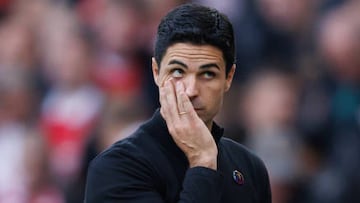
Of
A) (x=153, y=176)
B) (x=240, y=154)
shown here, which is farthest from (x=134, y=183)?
(x=240, y=154)

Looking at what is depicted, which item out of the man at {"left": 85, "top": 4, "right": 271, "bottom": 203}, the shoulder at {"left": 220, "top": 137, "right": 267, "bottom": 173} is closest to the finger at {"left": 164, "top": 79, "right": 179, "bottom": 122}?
the man at {"left": 85, "top": 4, "right": 271, "bottom": 203}

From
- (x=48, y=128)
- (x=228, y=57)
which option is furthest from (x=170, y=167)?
(x=48, y=128)

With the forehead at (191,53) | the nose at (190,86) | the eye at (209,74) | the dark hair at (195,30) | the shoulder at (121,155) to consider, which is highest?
the dark hair at (195,30)

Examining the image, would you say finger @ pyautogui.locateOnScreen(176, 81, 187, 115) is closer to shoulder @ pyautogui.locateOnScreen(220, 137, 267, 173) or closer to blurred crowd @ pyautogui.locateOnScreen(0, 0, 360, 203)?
shoulder @ pyautogui.locateOnScreen(220, 137, 267, 173)

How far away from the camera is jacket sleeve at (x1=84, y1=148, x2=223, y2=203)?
3885 millimetres

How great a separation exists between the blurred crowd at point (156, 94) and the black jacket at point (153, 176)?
2.78 metres

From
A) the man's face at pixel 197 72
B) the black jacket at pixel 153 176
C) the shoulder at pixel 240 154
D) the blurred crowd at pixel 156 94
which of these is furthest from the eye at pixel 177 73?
the blurred crowd at pixel 156 94

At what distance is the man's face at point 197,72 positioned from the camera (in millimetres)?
4039

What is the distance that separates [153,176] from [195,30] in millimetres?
525

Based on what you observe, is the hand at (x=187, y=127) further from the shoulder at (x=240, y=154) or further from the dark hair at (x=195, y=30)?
the shoulder at (x=240, y=154)

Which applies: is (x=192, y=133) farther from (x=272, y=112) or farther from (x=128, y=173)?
(x=272, y=112)

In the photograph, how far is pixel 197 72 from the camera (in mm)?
4059

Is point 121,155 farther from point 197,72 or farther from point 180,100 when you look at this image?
point 197,72

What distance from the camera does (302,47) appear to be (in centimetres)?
818
